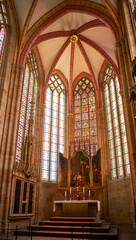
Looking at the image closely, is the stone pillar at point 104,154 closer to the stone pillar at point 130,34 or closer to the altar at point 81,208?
the altar at point 81,208

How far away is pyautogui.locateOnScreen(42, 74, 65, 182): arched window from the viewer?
18.1 m

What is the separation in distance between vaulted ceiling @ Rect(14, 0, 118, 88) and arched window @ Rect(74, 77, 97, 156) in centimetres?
150

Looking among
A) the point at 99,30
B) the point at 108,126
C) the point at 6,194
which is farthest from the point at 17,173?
the point at 99,30

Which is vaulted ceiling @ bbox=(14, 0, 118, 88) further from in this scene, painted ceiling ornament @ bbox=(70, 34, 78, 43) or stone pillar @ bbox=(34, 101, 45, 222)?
stone pillar @ bbox=(34, 101, 45, 222)

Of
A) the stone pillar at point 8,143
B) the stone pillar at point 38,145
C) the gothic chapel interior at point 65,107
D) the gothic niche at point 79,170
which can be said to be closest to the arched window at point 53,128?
the gothic chapel interior at point 65,107

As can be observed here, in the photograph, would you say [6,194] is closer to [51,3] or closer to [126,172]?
[126,172]

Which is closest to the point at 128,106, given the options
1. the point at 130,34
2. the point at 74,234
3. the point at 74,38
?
the point at 130,34

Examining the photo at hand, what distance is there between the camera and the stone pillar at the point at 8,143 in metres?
11.0

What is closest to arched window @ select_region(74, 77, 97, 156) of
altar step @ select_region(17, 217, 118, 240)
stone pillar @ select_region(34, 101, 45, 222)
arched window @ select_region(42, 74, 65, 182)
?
arched window @ select_region(42, 74, 65, 182)

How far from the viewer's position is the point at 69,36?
19562mm

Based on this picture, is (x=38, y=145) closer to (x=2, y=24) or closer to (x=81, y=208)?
(x=81, y=208)

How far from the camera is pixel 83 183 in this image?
1684 centimetres

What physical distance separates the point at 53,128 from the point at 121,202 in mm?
8789

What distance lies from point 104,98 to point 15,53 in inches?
Answer: 383
